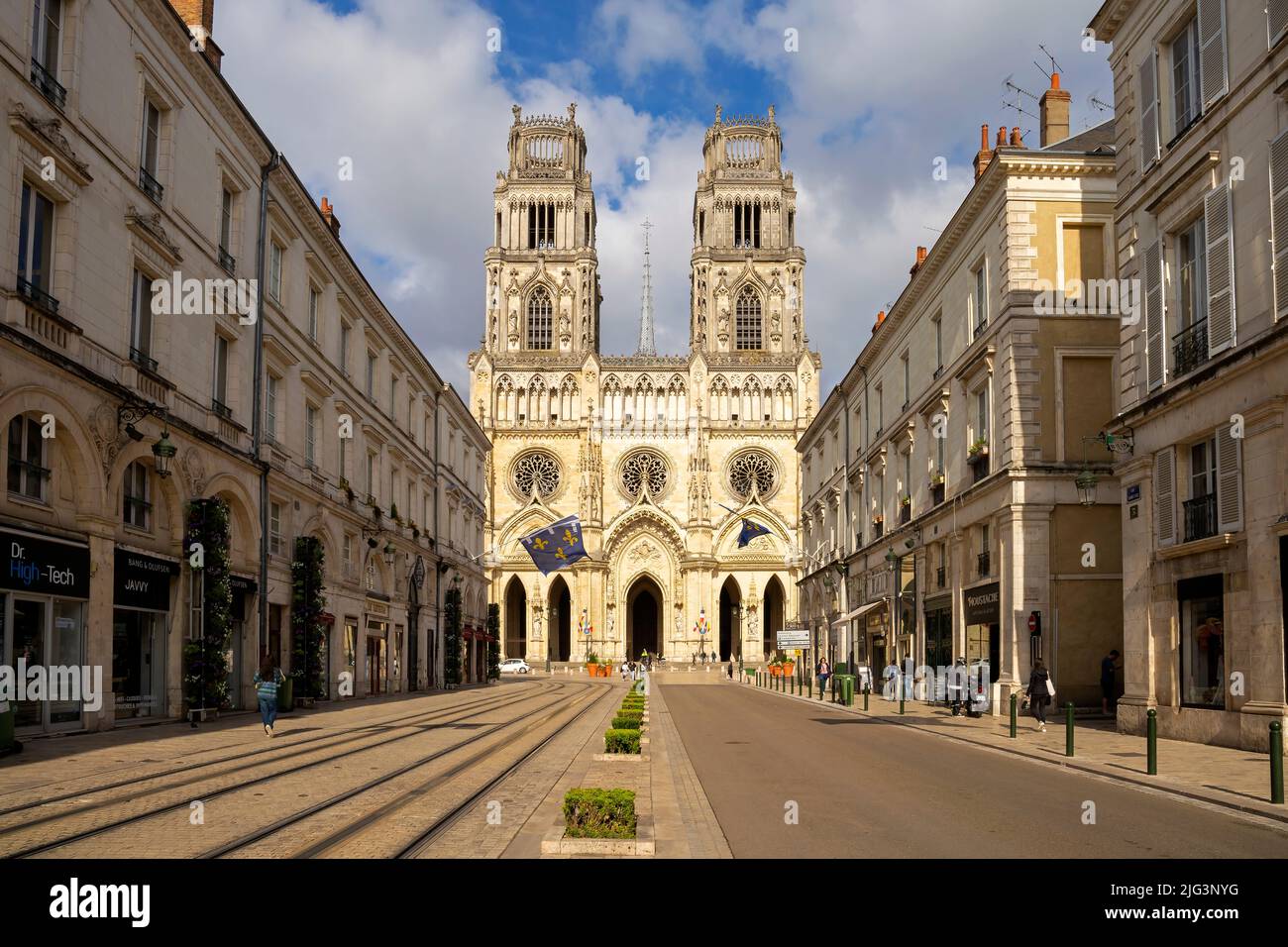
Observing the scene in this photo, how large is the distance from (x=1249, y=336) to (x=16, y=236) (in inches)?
772

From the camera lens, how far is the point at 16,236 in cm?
1778

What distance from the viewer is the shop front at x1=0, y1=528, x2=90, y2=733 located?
683 inches

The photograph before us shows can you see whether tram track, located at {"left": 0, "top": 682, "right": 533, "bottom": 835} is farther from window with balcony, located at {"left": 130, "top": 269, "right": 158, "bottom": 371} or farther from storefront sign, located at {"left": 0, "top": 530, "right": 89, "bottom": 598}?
window with balcony, located at {"left": 130, "top": 269, "right": 158, "bottom": 371}

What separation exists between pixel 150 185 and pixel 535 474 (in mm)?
70251

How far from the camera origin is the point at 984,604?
30.5 metres

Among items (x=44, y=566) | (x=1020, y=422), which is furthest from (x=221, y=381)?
(x=1020, y=422)

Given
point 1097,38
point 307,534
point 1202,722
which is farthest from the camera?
point 307,534

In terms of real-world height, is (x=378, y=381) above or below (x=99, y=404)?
above

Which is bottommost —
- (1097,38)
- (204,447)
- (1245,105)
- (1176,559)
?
(1176,559)

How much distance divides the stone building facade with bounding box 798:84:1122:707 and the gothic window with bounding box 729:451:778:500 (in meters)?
54.5

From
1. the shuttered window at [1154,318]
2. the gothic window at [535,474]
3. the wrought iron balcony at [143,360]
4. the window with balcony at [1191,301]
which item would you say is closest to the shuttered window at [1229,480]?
the window with balcony at [1191,301]
